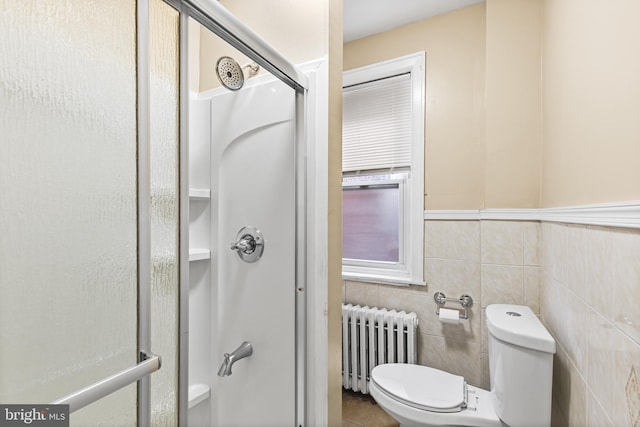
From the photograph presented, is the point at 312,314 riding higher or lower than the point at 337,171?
lower

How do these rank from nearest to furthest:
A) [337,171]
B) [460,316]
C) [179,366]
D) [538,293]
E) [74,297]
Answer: [74,297] → [179,366] → [337,171] → [538,293] → [460,316]

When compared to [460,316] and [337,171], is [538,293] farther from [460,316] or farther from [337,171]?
[337,171]

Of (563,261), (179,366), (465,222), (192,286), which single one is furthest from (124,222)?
(465,222)

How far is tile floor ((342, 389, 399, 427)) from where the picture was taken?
1676mm

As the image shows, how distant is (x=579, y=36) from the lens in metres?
0.95

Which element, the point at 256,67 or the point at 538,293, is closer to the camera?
the point at 256,67

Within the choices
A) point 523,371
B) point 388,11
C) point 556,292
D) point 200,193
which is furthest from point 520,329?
point 388,11

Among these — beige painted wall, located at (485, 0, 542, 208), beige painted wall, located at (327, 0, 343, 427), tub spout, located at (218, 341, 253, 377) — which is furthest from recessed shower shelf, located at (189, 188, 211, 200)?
beige painted wall, located at (485, 0, 542, 208)

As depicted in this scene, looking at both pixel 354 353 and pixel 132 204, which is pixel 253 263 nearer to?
pixel 132 204

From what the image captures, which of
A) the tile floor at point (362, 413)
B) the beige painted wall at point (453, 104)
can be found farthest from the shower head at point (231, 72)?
the tile floor at point (362, 413)

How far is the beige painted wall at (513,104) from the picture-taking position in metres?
1.49

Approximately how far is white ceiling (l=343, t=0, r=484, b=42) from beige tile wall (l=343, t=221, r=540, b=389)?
1.26m

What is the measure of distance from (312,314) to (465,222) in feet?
3.85

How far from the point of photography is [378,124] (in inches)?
78.2
